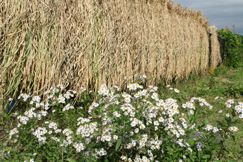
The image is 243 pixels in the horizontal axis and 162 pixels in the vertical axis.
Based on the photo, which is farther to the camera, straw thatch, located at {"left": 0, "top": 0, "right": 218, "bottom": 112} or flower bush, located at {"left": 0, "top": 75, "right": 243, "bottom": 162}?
straw thatch, located at {"left": 0, "top": 0, "right": 218, "bottom": 112}

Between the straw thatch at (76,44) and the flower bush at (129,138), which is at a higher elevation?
the straw thatch at (76,44)

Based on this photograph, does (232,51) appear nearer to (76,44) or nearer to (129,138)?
(76,44)

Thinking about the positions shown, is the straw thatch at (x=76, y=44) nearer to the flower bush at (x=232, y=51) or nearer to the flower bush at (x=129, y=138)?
the flower bush at (x=129, y=138)

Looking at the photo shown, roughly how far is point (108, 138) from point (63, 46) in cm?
151

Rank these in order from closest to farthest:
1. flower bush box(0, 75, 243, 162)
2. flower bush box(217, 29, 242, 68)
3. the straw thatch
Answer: flower bush box(0, 75, 243, 162) → the straw thatch → flower bush box(217, 29, 242, 68)

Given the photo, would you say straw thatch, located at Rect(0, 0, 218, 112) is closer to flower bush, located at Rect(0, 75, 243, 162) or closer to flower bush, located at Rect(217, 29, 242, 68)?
flower bush, located at Rect(0, 75, 243, 162)

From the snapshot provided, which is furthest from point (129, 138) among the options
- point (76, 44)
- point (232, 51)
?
point (232, 51)

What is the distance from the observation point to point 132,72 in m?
3.48

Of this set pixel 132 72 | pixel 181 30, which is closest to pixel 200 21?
pixel 181 30

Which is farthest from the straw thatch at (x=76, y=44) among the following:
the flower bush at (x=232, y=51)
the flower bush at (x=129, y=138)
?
the flower bush at (x=232, y=51)

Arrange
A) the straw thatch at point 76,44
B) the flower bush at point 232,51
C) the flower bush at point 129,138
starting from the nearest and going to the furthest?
1. the flower bush at point 129,138
2. the straw thatch at point 76,44
3. the flower bush at point 232,51

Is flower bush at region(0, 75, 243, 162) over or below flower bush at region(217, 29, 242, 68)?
below

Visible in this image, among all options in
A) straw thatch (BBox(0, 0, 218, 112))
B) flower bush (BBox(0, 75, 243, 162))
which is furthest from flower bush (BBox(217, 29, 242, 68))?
flower bush (BBox(0, 75, 243, 162))

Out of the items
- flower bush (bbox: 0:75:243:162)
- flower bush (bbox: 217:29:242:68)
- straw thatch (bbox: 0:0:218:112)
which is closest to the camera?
flower bush (bbox: 0:75:243:162)
